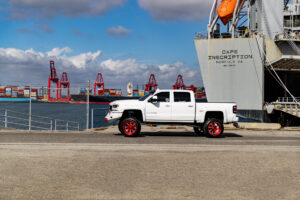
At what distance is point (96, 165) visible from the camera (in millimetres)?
6977

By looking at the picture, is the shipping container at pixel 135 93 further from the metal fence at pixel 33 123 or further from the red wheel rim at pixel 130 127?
the red wheel rim at pixel 130 127

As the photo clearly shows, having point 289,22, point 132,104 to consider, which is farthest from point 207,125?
point 289,22

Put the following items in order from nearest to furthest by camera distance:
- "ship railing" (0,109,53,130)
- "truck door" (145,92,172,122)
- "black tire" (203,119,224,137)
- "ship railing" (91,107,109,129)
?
"black tire" (203,119,224,137) < "truck door" (145,92,172,122) < "ship railing" (0,109,53,130) < "ship railing" (91,107,109,129)

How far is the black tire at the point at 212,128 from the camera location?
13.3 meters

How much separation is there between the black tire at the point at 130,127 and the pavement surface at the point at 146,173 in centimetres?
350

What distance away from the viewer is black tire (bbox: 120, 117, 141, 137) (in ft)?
42.8

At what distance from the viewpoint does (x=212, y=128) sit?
13.4m

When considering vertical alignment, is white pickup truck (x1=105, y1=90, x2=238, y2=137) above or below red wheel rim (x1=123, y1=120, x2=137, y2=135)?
above

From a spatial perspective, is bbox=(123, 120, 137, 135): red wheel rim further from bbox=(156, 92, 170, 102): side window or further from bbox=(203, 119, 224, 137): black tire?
bbox=(203, 119, 224, 137): black tire

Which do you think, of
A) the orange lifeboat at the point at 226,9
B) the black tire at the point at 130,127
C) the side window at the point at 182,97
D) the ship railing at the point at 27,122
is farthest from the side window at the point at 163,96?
the orange lifeboat at the point at 226,9

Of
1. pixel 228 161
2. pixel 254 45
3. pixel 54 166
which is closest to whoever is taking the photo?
pixel 54 166

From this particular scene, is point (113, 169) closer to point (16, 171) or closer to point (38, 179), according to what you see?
point (38, 179)

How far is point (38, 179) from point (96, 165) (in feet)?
5.28

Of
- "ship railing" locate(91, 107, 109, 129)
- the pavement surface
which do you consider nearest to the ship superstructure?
"ship railing" locate(91, 107, 109, 129)
